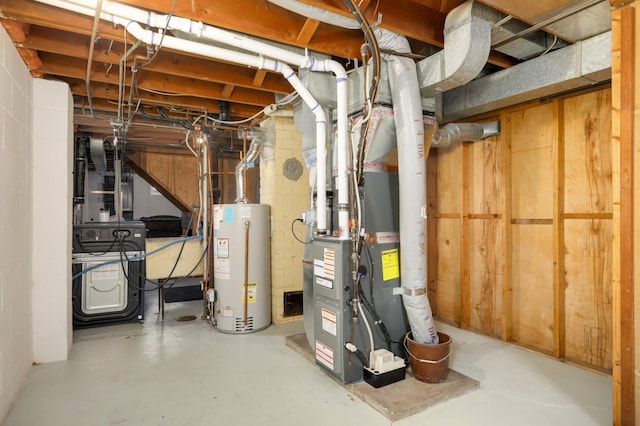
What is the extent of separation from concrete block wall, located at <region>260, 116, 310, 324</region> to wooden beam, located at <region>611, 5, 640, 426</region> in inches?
108

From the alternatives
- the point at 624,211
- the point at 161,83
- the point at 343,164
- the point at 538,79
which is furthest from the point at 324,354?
the point at 161,83

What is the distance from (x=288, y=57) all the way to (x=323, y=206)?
1.02 meters

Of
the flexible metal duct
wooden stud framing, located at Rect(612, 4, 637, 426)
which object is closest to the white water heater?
the flexible metal duct

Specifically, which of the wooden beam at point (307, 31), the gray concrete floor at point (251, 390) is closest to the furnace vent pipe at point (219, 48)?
the wooden beam at point (307, 31)

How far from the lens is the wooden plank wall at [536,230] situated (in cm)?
257

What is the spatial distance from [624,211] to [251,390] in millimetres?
2289

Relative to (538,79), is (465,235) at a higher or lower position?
lower

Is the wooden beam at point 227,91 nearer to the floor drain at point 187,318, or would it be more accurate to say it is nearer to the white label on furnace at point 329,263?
the white label on furnace at point 329,263

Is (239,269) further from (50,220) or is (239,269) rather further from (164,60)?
(164,60)

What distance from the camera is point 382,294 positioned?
2.49m

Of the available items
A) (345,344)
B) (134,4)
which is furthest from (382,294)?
(134,4)

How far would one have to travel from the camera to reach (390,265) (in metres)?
2.53

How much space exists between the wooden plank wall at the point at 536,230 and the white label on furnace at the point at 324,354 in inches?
66.5

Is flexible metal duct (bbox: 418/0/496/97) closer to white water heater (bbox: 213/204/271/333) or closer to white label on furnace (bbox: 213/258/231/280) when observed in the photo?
white water heater (bbox: 213/204/271/333)
